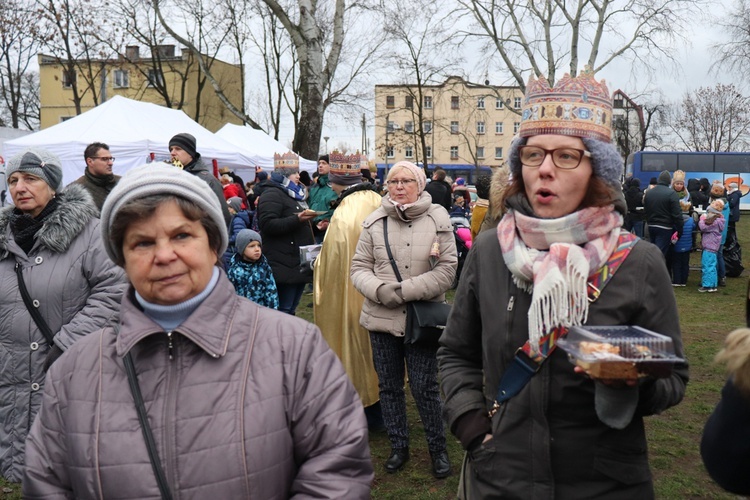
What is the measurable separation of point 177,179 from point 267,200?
14.9 ft

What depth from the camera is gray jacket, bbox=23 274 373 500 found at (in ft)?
5.60

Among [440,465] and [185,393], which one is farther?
[440,465]

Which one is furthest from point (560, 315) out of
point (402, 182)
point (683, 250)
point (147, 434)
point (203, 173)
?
point (683, 250)

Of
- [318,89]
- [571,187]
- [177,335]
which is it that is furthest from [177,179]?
[318,89]

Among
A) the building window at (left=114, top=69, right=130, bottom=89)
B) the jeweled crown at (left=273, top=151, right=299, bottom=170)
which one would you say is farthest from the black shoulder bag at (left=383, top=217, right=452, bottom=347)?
the building window at (left=114, top=69, right=130, bottom=89)

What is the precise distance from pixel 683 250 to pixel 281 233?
900cm

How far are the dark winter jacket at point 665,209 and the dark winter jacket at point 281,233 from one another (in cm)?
788

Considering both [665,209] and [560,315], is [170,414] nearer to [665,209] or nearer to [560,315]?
[560,315]

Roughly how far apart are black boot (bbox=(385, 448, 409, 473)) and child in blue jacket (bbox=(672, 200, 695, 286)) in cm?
925

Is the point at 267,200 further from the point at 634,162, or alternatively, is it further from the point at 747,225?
the point at 634,162

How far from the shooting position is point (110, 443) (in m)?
1.72

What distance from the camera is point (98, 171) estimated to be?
6.42 metres

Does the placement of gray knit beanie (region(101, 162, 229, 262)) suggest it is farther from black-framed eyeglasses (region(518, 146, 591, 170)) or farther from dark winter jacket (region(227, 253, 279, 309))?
dark winter jacket (region(227, 253, 279, 309))

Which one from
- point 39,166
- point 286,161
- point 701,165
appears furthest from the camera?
point 701,165
